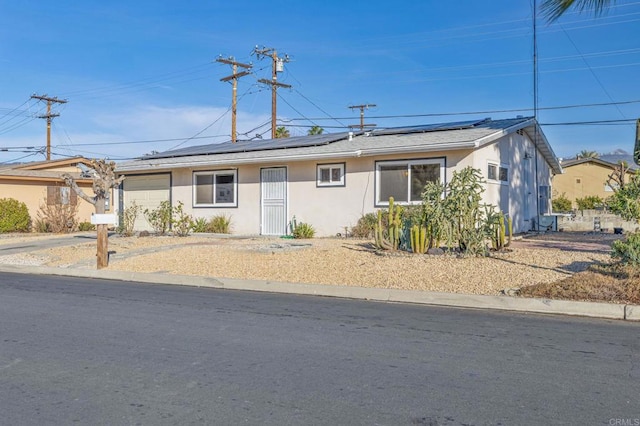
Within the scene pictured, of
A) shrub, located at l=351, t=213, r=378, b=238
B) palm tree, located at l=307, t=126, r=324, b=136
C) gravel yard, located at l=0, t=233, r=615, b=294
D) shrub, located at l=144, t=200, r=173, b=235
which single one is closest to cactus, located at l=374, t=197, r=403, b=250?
gravel yard, located at l=0, t=233, r=615, b=294

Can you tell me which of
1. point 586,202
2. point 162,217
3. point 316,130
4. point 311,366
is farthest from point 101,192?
point 586,202

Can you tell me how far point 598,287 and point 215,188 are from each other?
15897mm

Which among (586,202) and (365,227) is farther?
(586,202)

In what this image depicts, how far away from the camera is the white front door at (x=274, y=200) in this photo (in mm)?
20953

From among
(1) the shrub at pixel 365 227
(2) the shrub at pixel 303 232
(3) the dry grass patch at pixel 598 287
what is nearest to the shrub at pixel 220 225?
(2) the shrub at pixel 303 232

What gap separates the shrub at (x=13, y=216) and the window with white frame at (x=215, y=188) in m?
9.40

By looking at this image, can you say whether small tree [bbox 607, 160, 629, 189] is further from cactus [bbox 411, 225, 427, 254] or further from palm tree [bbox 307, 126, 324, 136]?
palm tree [bbox 307, 126, 324, 136]

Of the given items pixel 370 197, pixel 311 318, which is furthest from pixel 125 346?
pixel 370 197

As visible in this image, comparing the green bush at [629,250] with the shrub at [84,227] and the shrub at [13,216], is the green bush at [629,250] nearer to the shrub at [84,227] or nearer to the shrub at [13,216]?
the shrub at [84,227]

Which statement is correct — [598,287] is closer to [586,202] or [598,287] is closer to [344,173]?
[344,173]

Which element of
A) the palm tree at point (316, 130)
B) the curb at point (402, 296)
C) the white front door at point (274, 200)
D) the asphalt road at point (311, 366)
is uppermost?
the palm tree at point (316, 130)

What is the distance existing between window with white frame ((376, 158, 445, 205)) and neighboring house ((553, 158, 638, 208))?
1256 inches

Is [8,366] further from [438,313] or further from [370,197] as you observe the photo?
[370,197]

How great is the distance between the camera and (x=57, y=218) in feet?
90.0
